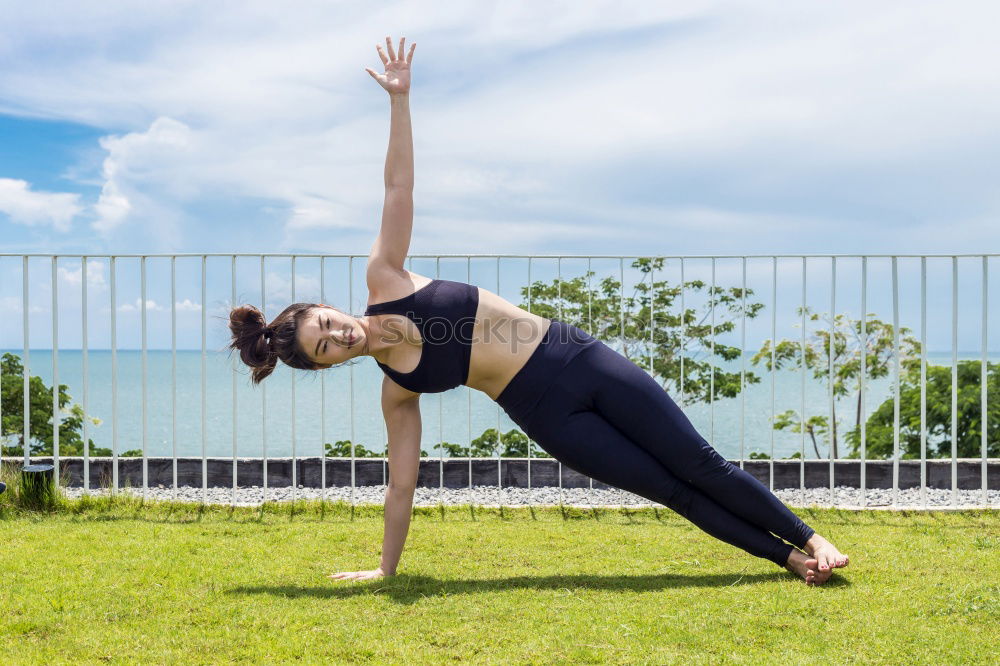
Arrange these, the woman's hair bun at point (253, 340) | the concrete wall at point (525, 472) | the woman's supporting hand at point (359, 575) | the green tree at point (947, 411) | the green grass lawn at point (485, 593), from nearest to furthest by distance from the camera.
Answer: the green grass lawn at point (485, 593)
the woman's hair bun at point (253, 340)
the woman's supporting hand at point (359, 575)
the concrete wall at point (525, 472)
the green tree at point (947, 411)

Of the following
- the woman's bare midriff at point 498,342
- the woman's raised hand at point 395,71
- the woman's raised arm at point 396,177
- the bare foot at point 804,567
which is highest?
the woman's raised hand at point 395,71

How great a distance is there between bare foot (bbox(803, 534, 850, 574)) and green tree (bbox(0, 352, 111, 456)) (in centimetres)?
511

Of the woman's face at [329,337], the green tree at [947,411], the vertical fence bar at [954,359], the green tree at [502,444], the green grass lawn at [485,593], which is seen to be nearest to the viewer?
the green grass lawn at [485,593]

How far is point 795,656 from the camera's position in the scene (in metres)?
2.07

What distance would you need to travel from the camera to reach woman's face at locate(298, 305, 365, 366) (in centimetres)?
259

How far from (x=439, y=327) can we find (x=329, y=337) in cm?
36

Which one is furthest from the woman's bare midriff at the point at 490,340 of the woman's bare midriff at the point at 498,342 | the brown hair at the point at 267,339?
the brown hair at the point at 267,339

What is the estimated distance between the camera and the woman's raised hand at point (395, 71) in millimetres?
2631

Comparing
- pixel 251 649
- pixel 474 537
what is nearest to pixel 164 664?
pixel 251 649

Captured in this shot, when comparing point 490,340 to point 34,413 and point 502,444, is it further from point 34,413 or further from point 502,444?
point 34,413

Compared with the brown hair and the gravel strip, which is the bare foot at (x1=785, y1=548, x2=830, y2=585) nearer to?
the gravel strip

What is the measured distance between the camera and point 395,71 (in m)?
2.65

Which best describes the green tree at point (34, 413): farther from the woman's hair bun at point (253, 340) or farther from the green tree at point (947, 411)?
the green tree at point (947, 411)

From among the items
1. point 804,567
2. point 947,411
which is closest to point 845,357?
point 947,411
